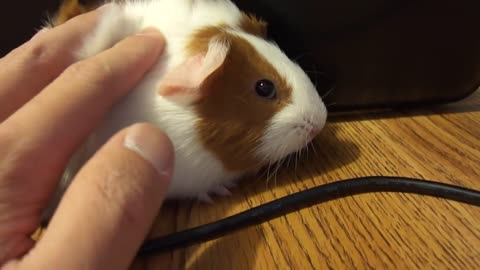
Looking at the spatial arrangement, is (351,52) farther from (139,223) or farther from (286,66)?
(139,223)

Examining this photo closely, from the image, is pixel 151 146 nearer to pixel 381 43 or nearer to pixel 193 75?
pixel 193 75

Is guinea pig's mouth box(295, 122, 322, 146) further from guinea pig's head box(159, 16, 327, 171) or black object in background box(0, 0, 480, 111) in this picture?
black object in background box(0, 0, 480, 111)

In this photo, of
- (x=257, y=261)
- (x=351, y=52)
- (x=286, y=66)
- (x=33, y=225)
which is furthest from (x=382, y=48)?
(x=33, y=225)

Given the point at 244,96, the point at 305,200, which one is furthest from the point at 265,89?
the point at 305,200

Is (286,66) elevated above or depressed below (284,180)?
above

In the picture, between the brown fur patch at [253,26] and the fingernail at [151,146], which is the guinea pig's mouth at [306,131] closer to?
the brown fur patch at [253,26]

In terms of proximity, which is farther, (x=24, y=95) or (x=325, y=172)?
(x=325, y=172)
